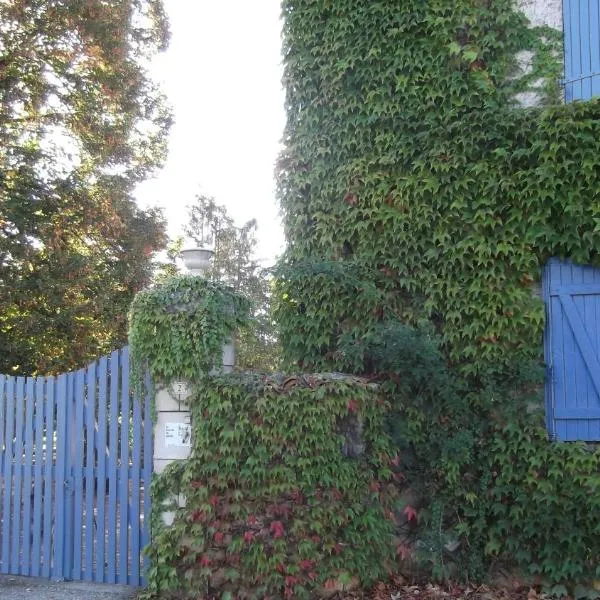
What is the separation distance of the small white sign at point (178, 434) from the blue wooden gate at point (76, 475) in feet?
0.76

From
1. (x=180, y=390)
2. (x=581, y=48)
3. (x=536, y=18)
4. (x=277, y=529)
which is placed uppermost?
(x=536, y=18)

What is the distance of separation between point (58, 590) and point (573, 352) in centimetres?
456

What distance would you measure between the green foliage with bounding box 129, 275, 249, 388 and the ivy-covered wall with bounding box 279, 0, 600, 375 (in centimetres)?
115

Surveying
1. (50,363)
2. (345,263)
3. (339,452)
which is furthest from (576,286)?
(50,363)

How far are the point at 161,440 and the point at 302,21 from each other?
4.20m

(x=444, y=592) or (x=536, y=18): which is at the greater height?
(x=536, y=18)

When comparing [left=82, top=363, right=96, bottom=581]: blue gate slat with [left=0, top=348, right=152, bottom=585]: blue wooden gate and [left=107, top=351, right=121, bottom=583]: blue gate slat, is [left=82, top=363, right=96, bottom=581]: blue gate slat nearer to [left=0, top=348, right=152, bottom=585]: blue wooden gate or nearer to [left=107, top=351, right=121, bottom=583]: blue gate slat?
Result: [left=0, top=348, right=152, bottom=585]: blue wooden gate

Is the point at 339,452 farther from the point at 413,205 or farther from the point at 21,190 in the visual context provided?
the point at 21,190

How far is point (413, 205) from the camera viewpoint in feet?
19.7

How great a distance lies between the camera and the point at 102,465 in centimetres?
535

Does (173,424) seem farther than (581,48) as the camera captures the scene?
No

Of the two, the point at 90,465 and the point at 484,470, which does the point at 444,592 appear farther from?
the point at 90,465

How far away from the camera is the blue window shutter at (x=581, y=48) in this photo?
578 centimetres

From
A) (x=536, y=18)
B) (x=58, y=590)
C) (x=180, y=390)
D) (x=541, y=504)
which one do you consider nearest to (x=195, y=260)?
(x=180, y=390)
